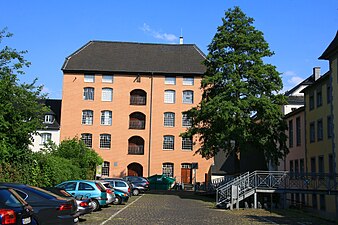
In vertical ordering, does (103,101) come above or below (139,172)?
above

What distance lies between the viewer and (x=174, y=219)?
1923cm

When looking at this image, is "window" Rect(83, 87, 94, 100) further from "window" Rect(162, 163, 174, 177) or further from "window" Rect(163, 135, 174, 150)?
"window" Rect(162, 163, 174, 177)

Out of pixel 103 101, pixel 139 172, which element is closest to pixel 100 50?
pixel 103 101

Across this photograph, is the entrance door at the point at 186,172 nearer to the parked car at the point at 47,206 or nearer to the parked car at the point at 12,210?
the parked car at the point at 47,206

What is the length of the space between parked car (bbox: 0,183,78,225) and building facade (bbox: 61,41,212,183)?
46531 millimetres

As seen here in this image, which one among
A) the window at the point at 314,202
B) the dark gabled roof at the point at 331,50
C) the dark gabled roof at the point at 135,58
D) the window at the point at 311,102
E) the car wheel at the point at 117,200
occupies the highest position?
the dark gabled roof at the point at 135,58

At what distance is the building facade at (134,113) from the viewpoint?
196 ft

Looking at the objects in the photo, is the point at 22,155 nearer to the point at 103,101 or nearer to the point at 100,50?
the point at 103,101

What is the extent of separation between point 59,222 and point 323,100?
26.7 metres

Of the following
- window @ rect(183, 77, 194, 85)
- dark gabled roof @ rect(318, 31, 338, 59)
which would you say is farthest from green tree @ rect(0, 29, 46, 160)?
window @ rect(183, 77, 194, 85)

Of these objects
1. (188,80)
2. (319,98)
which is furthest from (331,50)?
(188,80)

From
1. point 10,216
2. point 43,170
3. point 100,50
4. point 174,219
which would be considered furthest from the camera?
point 100,50

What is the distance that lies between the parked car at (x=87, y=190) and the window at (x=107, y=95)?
39193 millimetres

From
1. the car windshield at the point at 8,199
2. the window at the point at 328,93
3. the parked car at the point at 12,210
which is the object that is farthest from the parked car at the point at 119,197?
the car windshield at the point at 8,199
